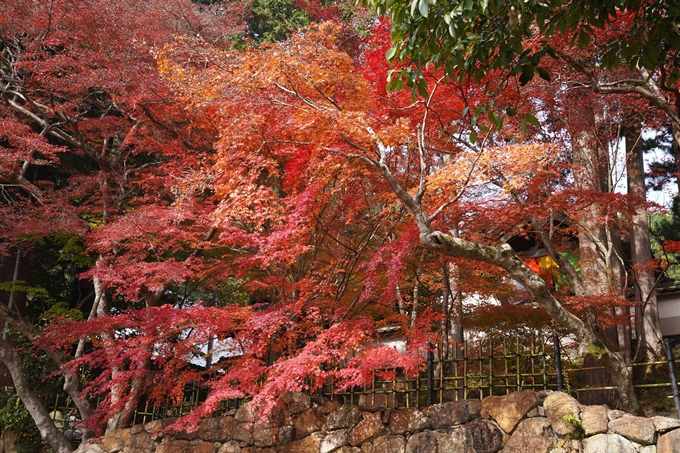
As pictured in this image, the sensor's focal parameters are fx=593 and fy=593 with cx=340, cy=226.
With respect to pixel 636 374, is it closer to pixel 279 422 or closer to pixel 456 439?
pixel 456 439

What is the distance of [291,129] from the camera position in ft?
29.0

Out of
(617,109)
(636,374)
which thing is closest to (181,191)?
(617,109)

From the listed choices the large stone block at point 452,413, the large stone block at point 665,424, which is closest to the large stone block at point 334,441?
the large stone block at point 452,413

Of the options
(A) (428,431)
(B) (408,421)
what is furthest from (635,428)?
(B) (408,421)

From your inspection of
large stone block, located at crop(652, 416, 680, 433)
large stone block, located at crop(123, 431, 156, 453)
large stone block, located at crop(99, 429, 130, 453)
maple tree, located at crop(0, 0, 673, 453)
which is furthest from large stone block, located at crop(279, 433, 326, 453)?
large stone block, located at crop(652, 416, 680, 433)

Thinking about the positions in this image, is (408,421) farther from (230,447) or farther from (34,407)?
(34,407)

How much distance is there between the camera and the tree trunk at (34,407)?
11.0m

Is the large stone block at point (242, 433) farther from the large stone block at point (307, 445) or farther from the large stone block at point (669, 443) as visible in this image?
the large stone block at point (669, 443)

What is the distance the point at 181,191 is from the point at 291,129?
2885 mm

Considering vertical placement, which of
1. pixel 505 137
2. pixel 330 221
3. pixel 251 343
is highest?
pixel 505 137

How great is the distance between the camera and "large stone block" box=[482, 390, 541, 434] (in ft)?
24.7

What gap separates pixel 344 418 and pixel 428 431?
139cm

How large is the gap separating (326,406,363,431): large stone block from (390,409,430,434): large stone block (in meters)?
0.57

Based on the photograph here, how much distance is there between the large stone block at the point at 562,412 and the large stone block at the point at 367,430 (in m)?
2.39
